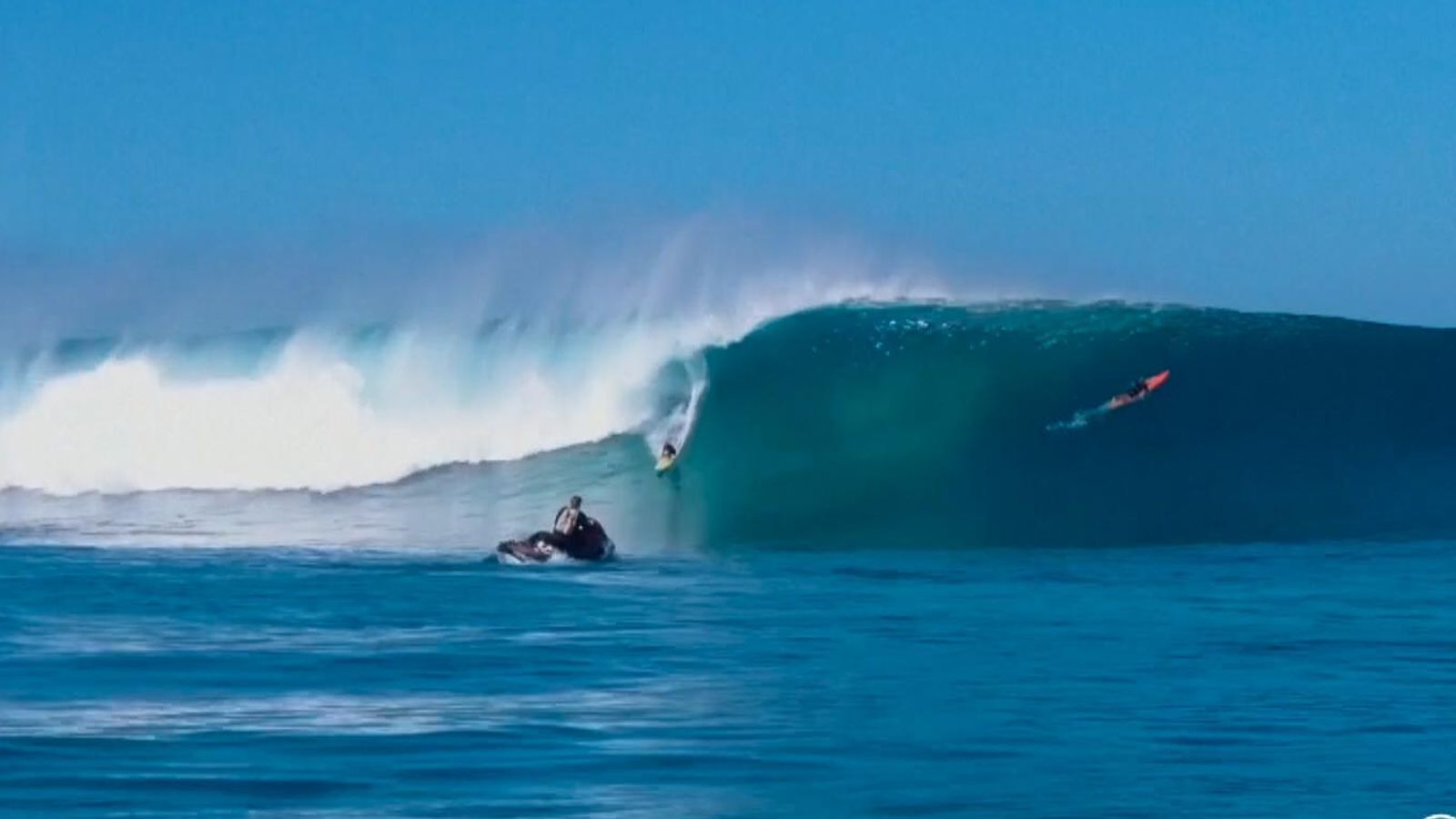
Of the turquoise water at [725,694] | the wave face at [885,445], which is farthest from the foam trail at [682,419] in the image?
the turquoise water at [725,694]

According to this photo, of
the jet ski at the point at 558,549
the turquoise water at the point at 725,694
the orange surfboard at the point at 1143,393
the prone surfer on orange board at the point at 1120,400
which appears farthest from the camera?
the orange surfboard at the point at 1143,393

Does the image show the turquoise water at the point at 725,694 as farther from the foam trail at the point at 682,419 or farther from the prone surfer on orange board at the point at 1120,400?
the foam trail at the point at 682,419

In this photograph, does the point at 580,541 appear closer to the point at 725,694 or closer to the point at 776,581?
the point at 776,581

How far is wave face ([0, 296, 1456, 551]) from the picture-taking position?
63.9ft

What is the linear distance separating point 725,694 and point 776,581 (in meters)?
5.69

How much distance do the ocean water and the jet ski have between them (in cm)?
31

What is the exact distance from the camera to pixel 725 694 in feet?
30.0

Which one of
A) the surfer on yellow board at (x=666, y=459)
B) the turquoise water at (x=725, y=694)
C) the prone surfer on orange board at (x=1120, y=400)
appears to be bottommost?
the turquoise water at (x=725, y=694)

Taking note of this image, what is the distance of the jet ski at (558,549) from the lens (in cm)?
1614

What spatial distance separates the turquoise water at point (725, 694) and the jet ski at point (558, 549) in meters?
1.01

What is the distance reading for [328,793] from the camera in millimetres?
6992

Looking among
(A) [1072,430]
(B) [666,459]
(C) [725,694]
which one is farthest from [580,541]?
(C) [725,694]

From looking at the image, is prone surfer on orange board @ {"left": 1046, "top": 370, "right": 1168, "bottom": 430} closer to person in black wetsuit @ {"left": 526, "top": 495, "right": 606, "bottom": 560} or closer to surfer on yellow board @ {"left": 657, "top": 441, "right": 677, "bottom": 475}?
surfer on yellow board @ {"left": 657, "top": 441, "right": 677, "bottom": 475}

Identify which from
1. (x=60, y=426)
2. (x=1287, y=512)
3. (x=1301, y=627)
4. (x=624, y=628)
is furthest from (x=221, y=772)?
(x=60, y=426)
